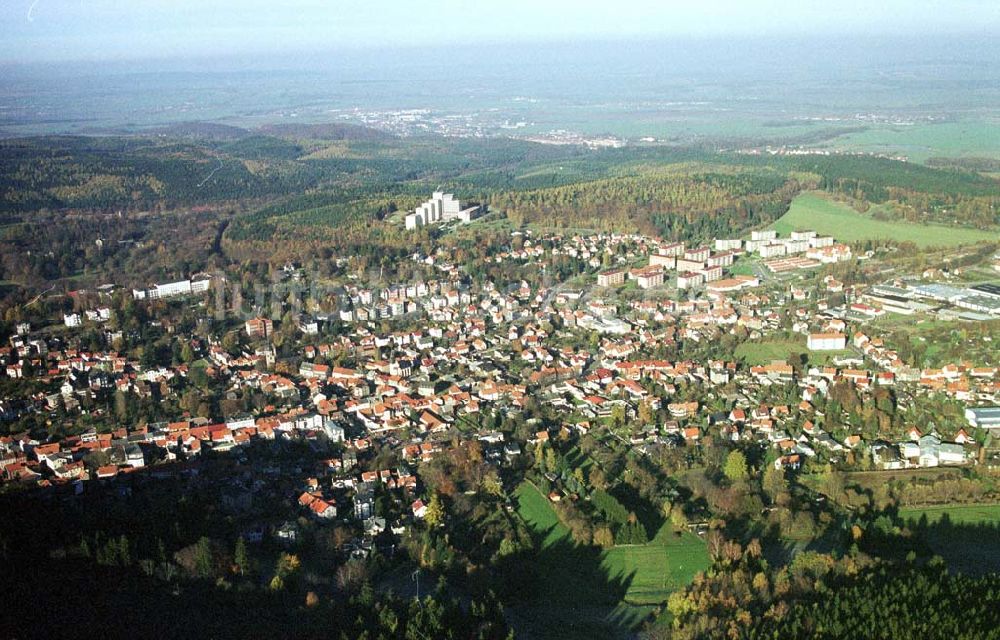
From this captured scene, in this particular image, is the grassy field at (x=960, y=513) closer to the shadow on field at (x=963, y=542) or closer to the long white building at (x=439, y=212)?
the shadow on field at (x=963, y=542)

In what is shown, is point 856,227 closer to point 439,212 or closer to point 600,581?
point 439,212

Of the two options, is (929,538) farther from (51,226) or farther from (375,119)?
(375,119)

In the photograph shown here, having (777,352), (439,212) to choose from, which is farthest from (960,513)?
(439,212)

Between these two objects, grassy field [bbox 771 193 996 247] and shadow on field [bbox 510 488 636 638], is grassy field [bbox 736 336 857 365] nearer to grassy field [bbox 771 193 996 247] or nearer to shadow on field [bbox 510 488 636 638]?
shadow on field [bbox 510 488 636 638]

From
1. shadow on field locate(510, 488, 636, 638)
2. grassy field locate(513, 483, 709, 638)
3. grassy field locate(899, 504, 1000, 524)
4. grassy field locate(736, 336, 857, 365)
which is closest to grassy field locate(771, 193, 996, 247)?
grassy field locate(736, 336, 857, 365)

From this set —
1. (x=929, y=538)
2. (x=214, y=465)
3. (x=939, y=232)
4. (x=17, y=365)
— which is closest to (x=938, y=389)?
(x=929, y=538)
